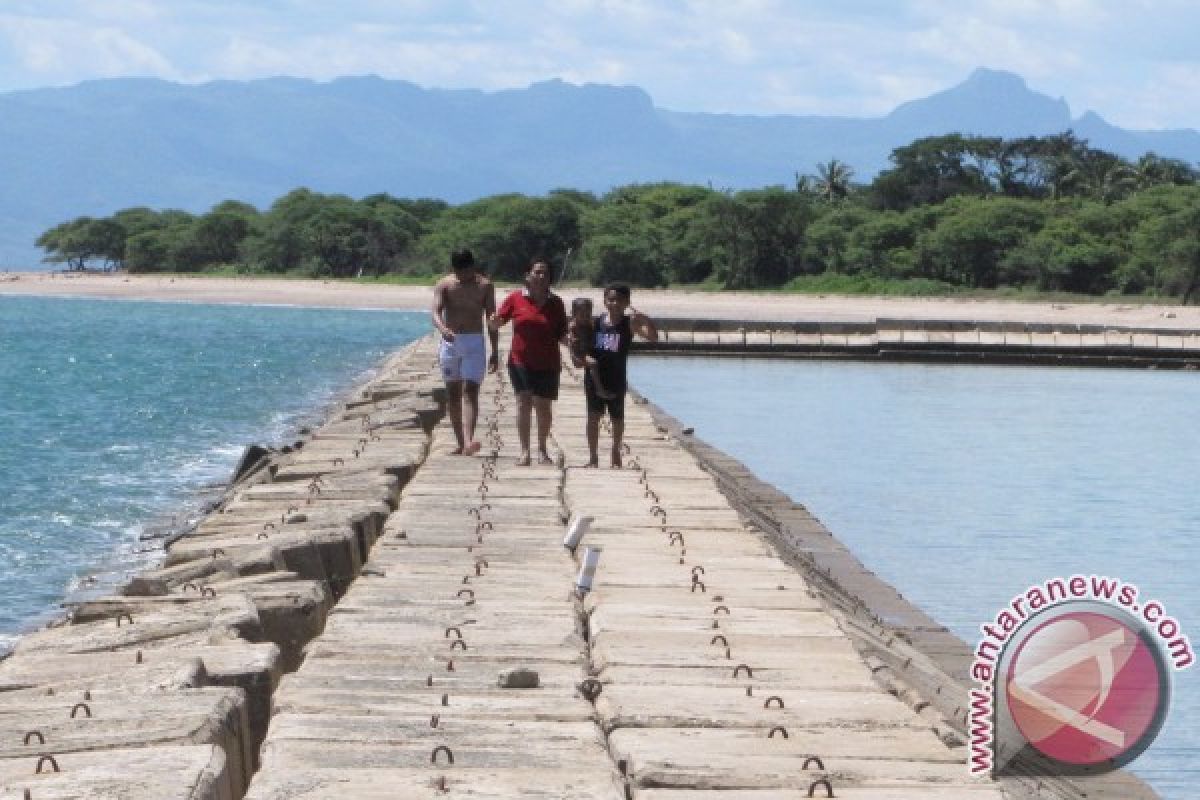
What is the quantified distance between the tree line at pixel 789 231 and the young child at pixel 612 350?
2198 inches

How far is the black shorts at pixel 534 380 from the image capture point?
14.8 meters

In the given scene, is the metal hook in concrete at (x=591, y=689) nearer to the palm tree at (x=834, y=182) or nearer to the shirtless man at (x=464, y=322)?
the shirtless man at (x=464, y=322)

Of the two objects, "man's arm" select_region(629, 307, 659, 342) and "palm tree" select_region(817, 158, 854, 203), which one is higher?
"palm tree" select_region(817, 158, 854, 203)

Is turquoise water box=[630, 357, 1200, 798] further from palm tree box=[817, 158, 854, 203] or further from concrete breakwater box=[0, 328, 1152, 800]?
palm tree box=[817, 158, 854, 203]

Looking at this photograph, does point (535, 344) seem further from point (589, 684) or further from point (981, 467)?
point (981, 467)

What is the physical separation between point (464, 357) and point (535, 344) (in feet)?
2.04

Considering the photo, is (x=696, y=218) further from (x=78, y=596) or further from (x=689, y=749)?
(x=689, y=749)

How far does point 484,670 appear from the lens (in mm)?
7359

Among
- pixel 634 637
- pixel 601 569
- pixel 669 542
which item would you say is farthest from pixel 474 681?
pixel 669 542

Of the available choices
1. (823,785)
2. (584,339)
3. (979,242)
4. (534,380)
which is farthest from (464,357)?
(979,242)

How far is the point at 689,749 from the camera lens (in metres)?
6.25

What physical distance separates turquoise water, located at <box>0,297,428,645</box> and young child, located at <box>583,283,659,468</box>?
4.14 meters

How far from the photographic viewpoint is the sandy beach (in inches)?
2404

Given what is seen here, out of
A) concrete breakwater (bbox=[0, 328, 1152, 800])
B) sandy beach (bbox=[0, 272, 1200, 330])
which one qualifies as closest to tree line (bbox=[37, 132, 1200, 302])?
sandy beach (bbox=[0, 272, 1200, 330])
